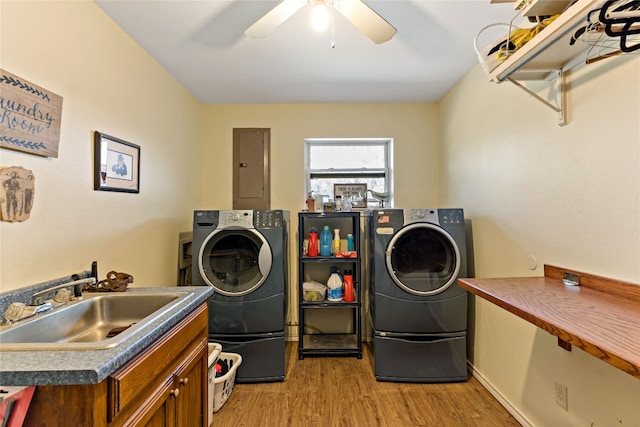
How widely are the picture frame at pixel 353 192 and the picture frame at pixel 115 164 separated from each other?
5.94ft

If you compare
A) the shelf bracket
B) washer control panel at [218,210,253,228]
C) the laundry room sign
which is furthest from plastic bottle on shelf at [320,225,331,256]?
the laundry room sign

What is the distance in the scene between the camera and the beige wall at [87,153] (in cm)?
117

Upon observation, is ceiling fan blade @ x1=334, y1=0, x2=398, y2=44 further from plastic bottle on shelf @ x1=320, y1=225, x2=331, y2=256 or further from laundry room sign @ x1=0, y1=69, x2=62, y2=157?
plastic bottle on shelf @ x1=320, y1=225, x2=331, y2=256

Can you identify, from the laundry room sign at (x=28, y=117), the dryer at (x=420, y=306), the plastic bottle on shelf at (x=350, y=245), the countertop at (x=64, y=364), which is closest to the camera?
the countertop at (x=64, y=364)

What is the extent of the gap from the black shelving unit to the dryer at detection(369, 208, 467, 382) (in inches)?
12.0

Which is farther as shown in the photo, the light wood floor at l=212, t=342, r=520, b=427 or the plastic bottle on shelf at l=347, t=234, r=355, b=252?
the plastic bottle on shelf at l=347, t=234, r=355, b=252

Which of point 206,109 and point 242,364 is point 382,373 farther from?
point 206,109

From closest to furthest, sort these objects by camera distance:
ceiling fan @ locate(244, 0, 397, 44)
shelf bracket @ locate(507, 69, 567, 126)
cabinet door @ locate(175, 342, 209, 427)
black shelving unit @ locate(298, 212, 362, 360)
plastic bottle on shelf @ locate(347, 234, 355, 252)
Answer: cabinet door @ locate(175, 342, 209, 427) → ceiling fan @ locate(244, 0, 397, 44) → shelf bracket @ locate(507, 69, 567, 126) → black shelving unit @ locate(298, 212, 362, 360) → plastic bottle on shelf @ locate(347, 234, 355, 252)

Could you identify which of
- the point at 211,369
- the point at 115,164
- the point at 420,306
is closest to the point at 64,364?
the point at 211,369

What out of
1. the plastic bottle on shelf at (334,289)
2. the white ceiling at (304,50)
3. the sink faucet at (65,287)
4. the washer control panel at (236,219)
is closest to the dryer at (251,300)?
the washer control panel at (236,219)

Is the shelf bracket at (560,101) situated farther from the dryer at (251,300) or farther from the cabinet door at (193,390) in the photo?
the cabinet door at (193,390)

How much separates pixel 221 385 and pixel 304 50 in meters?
2.30

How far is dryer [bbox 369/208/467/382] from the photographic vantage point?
2146 millimetres

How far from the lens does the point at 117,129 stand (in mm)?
1708
